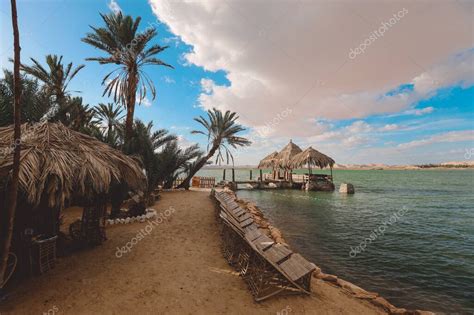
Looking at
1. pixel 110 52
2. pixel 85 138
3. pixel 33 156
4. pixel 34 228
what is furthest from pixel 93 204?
pixel 110 52

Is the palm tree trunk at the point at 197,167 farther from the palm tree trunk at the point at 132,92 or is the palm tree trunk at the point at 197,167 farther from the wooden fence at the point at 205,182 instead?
the palm tree trunk at the point at 132,92

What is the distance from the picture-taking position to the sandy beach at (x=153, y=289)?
369cm

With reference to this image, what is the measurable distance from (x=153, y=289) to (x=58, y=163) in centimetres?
304

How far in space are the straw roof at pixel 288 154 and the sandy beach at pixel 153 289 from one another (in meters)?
21.7

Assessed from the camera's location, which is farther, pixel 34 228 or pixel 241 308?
pixel 34 228

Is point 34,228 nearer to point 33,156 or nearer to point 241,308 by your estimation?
point 33,156

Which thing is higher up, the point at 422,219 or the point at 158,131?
the point at 158,131

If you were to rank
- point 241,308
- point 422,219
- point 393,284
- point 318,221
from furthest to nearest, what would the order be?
point 422,219 → point 318,221 → point 393,284 → point 241,308

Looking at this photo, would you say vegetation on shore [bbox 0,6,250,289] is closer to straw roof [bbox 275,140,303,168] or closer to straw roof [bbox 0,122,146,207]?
straw roof [bbox 0,122,146,207]

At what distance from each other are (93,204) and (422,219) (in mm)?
16690

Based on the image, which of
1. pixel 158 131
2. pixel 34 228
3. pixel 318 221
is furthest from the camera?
pixel 158 131

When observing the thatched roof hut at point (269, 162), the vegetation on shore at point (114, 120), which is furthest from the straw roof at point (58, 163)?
the thatched roof hut at point (269, 162)

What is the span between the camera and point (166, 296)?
403 centimetres

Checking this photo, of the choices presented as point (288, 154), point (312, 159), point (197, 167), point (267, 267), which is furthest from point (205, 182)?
point (267, 267)
